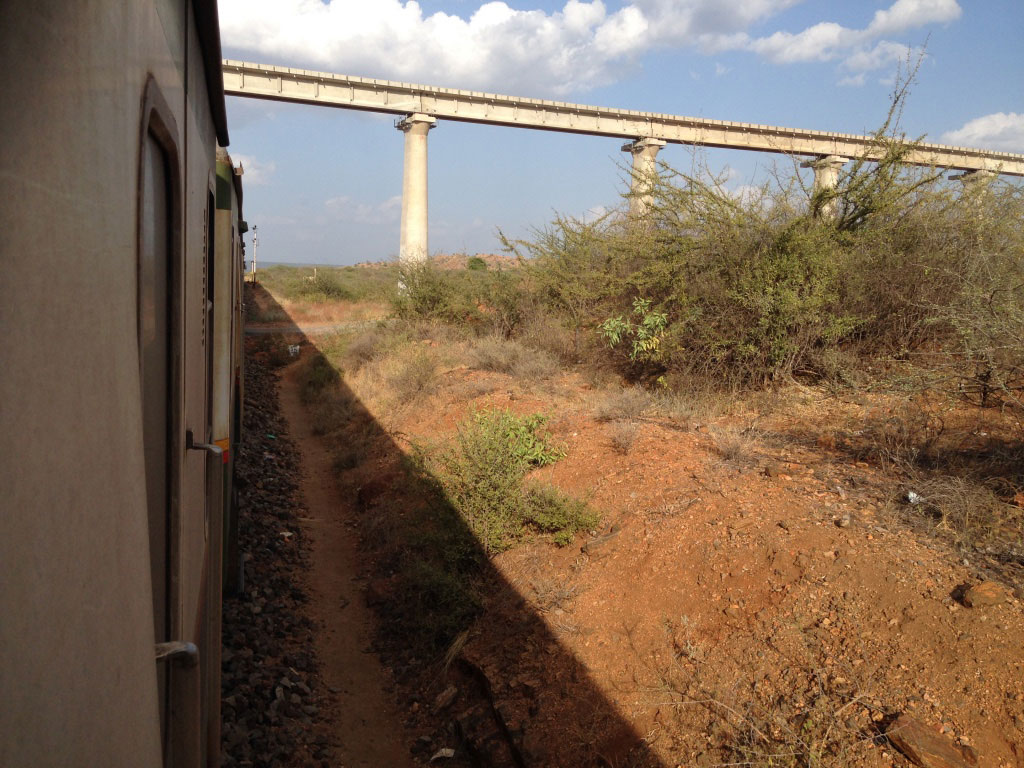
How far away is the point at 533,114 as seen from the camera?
27969mm

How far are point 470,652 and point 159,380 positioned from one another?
4.29 metres

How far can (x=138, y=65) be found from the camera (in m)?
1.35

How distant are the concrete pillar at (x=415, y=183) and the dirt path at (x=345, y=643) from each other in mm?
18067

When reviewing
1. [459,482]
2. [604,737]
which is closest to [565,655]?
[604,737]

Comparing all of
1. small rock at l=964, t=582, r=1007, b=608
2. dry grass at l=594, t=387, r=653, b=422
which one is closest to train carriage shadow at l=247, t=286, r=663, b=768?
small rock at l=964, t=582, r=1007, b=608

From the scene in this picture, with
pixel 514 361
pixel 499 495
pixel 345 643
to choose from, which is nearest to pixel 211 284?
pixel 345 643

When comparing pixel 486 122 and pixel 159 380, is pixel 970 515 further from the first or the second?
pixel 486 122

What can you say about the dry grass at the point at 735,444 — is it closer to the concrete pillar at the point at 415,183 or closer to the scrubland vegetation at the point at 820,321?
the scrubland vegetation at the point at 820,321

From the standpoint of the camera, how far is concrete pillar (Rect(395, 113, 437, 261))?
26.9 m

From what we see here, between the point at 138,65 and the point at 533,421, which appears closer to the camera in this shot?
the point at 138,65

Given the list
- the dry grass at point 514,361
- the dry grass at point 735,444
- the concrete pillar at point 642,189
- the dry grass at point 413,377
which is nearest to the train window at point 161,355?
the dry grass at point 735,444

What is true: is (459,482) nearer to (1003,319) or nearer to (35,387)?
(1003,319)

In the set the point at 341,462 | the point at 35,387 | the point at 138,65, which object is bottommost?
the point at 341,462

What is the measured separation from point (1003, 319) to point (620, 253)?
6.98 metres
